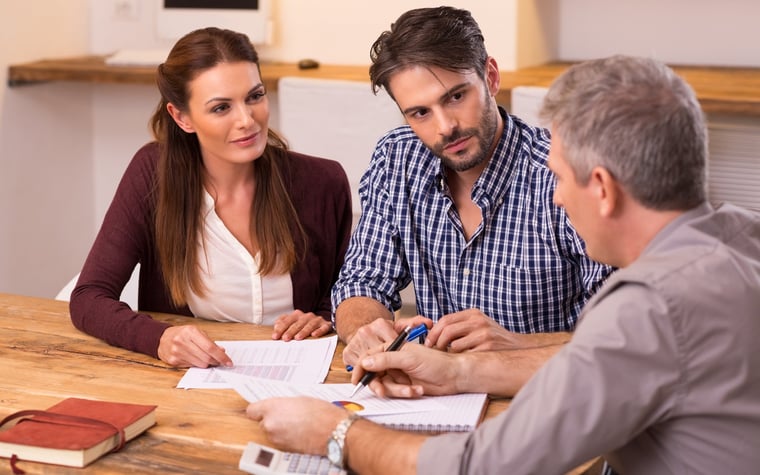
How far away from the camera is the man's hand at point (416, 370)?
1540mm

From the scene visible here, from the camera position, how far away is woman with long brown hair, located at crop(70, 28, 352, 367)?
7.14 feet

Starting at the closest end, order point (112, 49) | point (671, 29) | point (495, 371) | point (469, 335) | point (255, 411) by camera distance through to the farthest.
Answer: point (255, 411) → point (495, 371) → point (469, 335) → point (671, 29) → point (112, 49)

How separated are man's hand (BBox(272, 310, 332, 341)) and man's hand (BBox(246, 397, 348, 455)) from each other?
0.44 meters

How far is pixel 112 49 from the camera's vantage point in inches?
170

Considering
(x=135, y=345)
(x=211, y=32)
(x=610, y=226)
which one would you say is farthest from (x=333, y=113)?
(x=610, y=226)

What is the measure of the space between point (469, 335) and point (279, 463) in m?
0.49

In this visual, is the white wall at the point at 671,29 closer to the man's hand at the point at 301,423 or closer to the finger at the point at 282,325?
the finger at the point at 282,325

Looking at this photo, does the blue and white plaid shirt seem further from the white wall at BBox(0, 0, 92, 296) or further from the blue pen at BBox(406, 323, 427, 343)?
the white wall at BBox(0, 0, 92, 296)

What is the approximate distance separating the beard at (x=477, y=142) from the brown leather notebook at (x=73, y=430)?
77 centimetres

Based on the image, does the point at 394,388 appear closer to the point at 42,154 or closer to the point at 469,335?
the point at 469,335

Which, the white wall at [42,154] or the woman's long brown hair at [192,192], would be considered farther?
the white wall at [42,154]

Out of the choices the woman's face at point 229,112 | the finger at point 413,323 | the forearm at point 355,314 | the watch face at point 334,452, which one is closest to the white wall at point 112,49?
the woman's face at point 229,112

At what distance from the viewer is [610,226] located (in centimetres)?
123

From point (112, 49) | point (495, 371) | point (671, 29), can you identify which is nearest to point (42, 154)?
point (112, 49)
